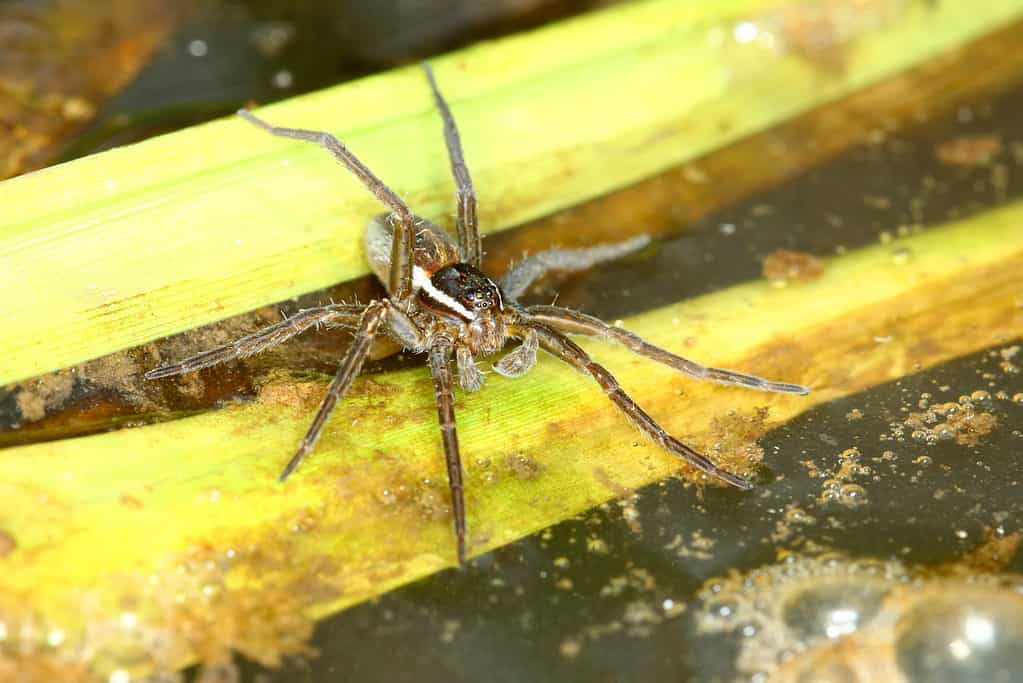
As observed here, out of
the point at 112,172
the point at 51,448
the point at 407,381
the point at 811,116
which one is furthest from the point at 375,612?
the point at 811,116

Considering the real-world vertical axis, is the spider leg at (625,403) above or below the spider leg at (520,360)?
below

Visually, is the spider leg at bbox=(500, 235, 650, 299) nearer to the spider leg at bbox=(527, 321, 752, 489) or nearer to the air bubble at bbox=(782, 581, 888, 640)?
the spider leg at bbox=(527, 321, 752, 489)

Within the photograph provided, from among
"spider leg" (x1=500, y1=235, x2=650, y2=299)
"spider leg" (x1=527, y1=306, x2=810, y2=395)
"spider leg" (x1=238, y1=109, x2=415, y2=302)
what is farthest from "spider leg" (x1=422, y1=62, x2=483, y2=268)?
"spider leg" (x1=527, y1=306, x2=810, y2=395)

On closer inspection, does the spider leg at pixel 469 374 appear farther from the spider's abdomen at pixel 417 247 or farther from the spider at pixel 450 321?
the spider's abdomen at pixel 417 247

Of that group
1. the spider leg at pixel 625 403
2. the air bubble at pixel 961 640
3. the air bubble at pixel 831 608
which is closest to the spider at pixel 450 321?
the spider leg at pixel 625 403

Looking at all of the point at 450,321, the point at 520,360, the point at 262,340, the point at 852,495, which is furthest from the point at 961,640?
the point at 262,340

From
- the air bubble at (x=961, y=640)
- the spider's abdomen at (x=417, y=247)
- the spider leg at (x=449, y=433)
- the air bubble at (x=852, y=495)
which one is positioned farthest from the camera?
the spider's abdomen at (x=417, y=247)

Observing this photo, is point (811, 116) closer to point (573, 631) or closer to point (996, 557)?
point (996, 557)
